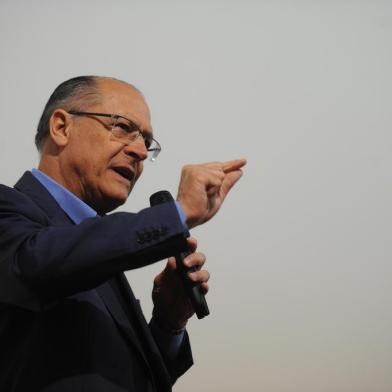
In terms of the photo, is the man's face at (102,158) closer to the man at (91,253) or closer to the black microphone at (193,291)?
the man at (91,253)

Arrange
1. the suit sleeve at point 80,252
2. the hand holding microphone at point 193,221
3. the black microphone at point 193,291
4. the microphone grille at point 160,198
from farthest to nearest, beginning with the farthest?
the microphone grille at point 160,198 < the black microphone at point 193,291 < the hand holding microphone at point 193,221 < the suit sleeve at point 80,252

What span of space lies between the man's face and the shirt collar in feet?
0.18

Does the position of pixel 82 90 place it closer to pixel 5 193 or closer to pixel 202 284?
pixel 5 193

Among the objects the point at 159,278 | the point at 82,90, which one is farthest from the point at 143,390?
the point at 82,90

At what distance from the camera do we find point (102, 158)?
3.01 ft

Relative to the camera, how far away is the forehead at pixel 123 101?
999mm

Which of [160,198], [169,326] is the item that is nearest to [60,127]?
[160,198]

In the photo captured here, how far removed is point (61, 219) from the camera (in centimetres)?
79

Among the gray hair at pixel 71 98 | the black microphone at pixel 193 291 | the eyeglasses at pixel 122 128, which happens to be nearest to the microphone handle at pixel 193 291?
the black microphone at pixel 193 291

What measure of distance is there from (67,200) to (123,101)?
12.3 inches

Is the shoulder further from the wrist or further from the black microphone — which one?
the wrist

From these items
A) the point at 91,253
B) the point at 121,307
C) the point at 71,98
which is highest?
the point at 71,98

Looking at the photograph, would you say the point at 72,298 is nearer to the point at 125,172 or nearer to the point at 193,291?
the point at 193,291

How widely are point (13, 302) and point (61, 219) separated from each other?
22 cm
